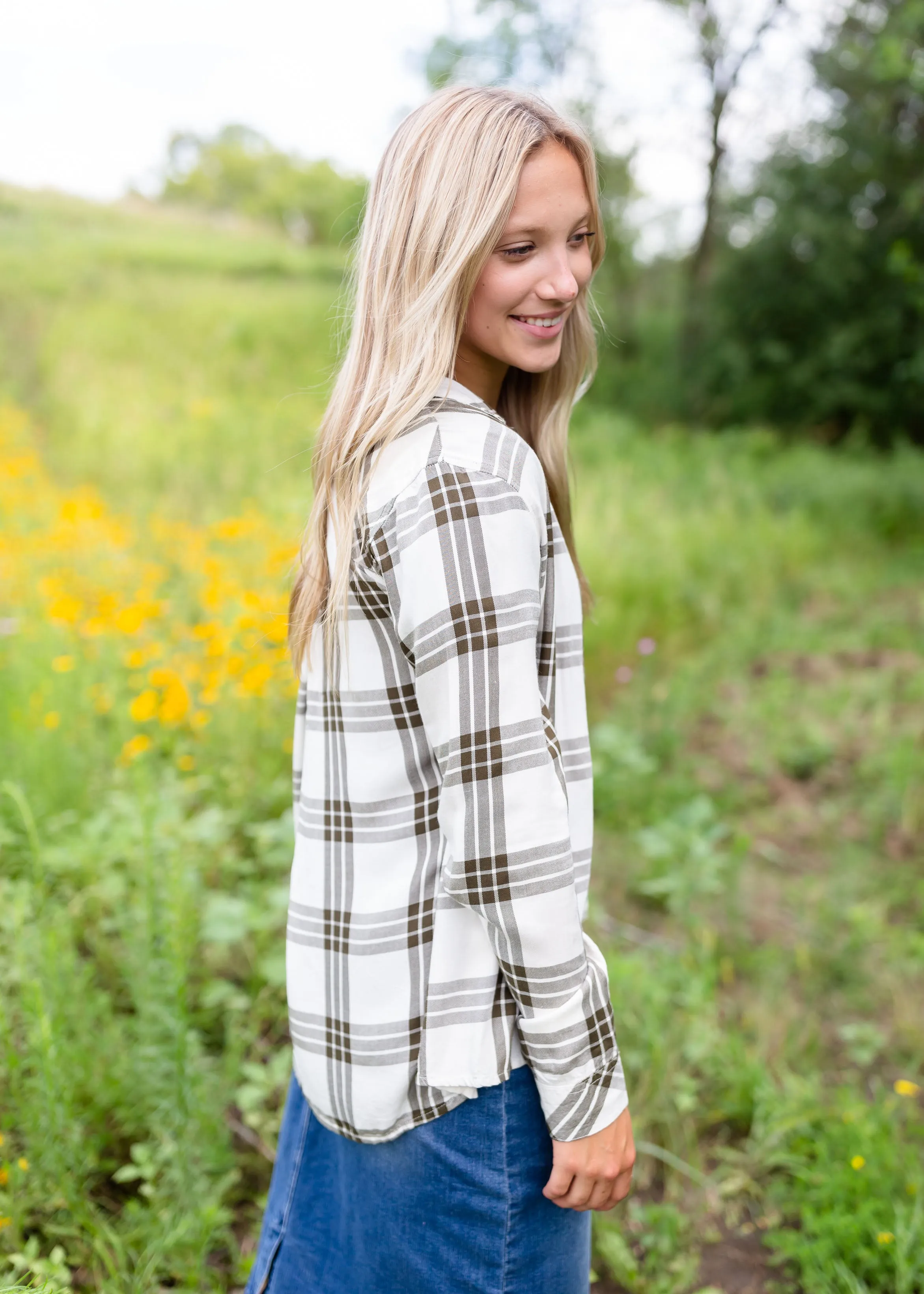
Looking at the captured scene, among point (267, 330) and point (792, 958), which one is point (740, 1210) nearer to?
point (792, 958)

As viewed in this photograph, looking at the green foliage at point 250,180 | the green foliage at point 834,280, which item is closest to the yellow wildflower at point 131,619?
the green foliage at point 834,280

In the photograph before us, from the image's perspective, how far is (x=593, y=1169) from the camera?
95 centimetres

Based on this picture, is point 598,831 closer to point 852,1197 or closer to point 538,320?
point 852,1197

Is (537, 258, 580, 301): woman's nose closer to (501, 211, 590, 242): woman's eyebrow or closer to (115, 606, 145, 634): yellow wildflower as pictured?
(501, 211, 590, 242): woman's eyebrow

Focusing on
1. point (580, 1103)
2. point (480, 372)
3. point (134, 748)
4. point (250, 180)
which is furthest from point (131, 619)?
point (250, 180)

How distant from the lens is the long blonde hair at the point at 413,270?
3.16 ft

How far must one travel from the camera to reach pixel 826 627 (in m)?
5.67

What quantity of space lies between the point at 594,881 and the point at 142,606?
1781 millimetres

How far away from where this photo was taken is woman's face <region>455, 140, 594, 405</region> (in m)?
1.00

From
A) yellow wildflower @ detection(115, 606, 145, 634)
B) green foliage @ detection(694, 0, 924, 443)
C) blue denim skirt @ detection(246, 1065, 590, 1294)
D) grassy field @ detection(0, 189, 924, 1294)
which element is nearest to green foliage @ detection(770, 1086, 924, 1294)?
grassy field @ detection(0, 189, 924, 1294)

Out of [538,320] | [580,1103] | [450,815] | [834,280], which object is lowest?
[580,1103]

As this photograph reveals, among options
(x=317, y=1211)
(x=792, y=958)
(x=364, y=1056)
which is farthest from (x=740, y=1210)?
(x=364, y=1056)

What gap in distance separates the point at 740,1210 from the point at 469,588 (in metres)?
1.69

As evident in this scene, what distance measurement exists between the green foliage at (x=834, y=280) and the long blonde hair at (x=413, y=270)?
11.4m
